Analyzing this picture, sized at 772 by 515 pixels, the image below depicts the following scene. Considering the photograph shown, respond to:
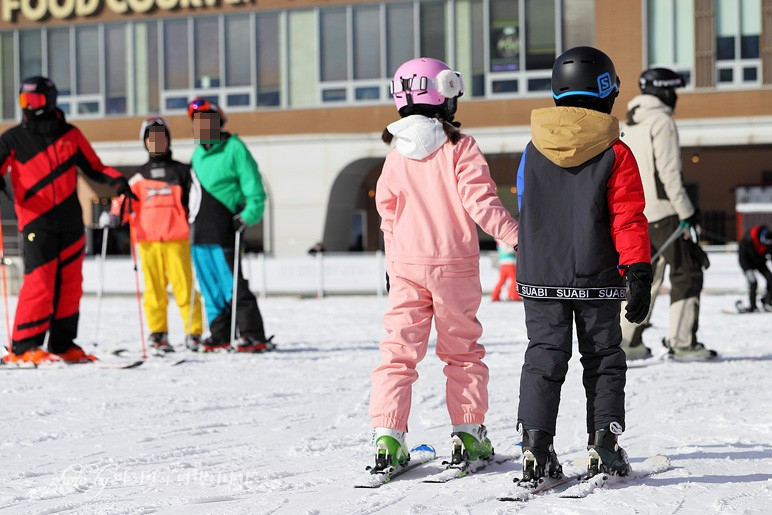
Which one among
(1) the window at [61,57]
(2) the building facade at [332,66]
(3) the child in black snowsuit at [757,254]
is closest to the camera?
(3) the child in black snowsuit at [757,254]

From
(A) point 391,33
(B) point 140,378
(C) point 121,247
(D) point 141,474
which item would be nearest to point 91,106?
(C) point 121,247

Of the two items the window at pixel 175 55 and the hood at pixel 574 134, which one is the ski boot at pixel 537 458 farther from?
the window at pixel 175 55

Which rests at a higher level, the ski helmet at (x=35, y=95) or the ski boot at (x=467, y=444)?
the ski helmet at (x=35, y=95)

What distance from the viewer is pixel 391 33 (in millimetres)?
27641

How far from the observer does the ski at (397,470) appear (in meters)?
4.35

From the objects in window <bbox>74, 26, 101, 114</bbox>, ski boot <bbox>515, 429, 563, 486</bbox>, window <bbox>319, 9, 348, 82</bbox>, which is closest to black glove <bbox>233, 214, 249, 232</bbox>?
ski boot <bbox>515, 429, 563, 486</bbox>

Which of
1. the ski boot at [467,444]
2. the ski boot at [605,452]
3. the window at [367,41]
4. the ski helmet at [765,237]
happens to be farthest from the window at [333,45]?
the ski boot at [605,452]

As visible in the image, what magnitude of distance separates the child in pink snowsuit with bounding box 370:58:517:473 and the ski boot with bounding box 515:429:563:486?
0.42 meters

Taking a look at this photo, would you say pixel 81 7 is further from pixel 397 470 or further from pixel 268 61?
pixel 397 470

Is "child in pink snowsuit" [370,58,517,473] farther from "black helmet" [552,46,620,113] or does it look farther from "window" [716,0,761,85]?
"window" [716,0,761,85]

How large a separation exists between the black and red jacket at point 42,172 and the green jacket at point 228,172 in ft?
4.52

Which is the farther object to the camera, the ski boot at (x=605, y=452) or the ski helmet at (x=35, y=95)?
the ski helmet at (x=35, y=95)

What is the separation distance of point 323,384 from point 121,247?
2510cm

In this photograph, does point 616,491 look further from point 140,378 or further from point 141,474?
point 140,378
